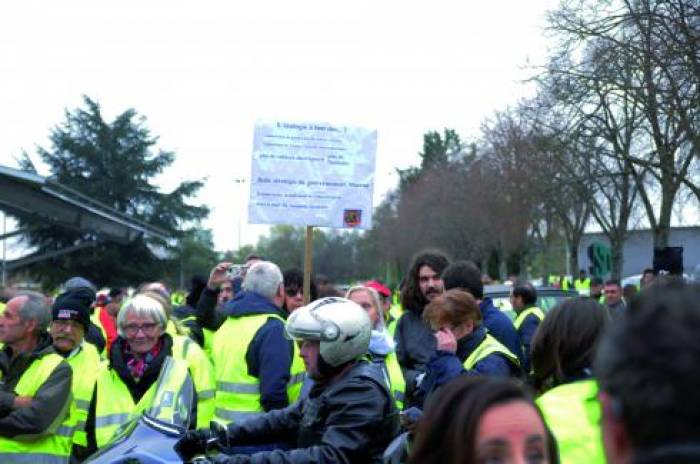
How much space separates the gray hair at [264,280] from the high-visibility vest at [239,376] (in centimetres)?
22

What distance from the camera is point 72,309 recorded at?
6590 mm

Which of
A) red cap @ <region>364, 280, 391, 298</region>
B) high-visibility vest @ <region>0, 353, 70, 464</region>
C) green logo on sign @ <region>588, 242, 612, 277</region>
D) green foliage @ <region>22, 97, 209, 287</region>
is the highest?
green foliage @ <region>22, 97, 209, 287</region>

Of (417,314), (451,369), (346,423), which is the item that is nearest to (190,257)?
(417,314)

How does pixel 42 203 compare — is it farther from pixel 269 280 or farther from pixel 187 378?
pixel 187 378

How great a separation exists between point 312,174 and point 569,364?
5.85 meters

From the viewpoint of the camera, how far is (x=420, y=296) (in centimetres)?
739

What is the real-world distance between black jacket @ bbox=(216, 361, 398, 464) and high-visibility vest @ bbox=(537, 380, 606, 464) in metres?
1.13

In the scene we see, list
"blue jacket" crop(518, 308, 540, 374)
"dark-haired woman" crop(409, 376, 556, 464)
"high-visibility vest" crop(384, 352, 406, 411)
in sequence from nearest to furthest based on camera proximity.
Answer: "dark-haired woman" crop(409, 376, 556, 464), "high-visibility vest" crop(384, 352, 406, 411), "blue jacket" crop(518, 308, 540, 374)

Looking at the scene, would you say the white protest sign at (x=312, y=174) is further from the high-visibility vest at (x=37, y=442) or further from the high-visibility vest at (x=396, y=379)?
the high-visibility vest at (x=37, y=442)

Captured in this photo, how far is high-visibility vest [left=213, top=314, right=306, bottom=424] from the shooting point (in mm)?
6098

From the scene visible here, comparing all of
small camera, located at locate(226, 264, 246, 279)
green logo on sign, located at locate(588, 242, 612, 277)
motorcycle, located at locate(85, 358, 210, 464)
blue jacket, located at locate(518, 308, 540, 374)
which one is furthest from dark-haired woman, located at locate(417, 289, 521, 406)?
green logo on sign, located at locate(588, 242, 612, 277)

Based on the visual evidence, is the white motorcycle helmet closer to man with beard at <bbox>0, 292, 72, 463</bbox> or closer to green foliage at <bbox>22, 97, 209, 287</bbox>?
man with beard at <bbox>0, 292, 72, 463</bbox>

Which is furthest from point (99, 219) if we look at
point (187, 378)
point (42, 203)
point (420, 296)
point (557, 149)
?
point (187, 378)

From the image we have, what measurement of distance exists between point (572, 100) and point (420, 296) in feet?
56.2
